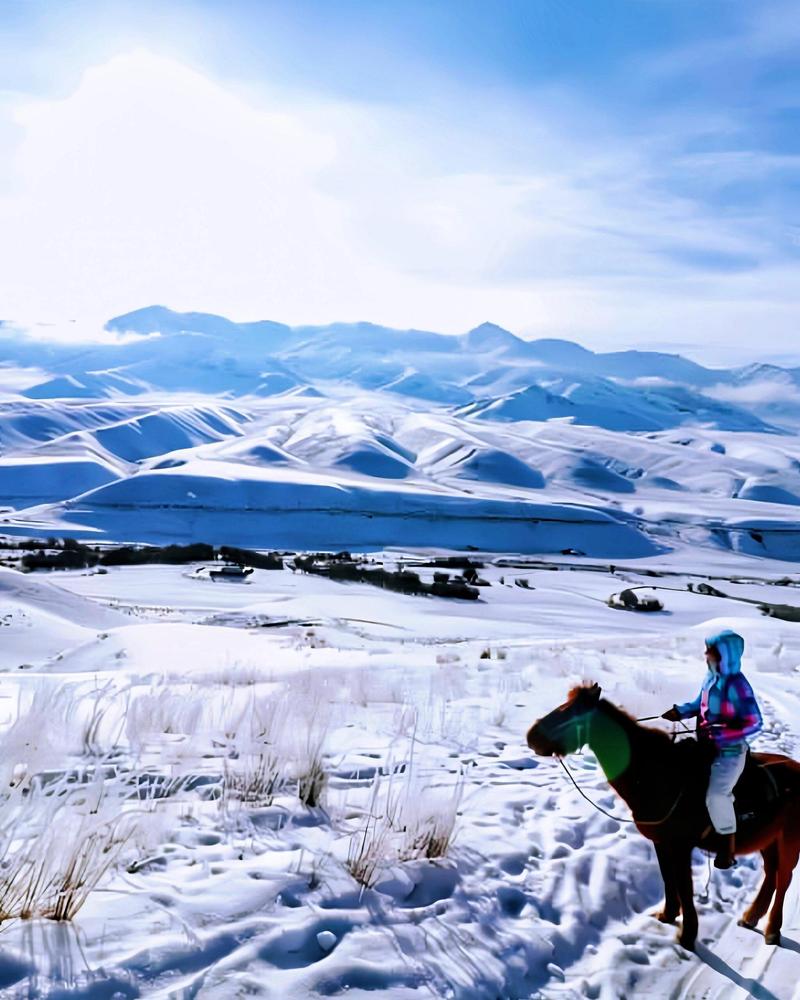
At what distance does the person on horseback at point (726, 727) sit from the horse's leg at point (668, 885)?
233 millimetres

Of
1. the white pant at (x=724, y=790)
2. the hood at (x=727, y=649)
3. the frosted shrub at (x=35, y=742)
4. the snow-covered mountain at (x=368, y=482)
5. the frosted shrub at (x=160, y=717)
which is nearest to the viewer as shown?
the white pant at (x=724, y=790)

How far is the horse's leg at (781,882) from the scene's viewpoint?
13.6 ft

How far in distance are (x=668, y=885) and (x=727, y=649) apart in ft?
4.27

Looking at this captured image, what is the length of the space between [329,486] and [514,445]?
68113mm

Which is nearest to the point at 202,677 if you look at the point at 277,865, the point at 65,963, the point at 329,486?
the point at 277,865

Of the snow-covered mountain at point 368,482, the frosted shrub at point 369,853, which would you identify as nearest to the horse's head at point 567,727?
the frosted shrub at point 369,853

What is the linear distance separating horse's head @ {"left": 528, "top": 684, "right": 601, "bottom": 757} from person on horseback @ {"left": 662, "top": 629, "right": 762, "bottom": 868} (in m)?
0.50

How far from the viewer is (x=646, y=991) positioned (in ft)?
12.2

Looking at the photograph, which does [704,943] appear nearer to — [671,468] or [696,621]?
[696,621]

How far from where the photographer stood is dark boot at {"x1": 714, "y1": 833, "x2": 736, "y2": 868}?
4109mm

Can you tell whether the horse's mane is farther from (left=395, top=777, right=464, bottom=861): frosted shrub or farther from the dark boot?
(left=395, top=777, right=464, bottom=861): frosted shrub

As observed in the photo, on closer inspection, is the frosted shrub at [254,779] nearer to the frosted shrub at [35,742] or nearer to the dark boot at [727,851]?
the frosted shrub at [35,742]

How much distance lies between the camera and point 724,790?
408 cm

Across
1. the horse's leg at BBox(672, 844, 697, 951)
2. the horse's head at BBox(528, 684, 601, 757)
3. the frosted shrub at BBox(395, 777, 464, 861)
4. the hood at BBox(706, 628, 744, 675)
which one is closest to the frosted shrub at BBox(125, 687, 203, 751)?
the frosted shrub at BBox(395, 777, 464, 861)
